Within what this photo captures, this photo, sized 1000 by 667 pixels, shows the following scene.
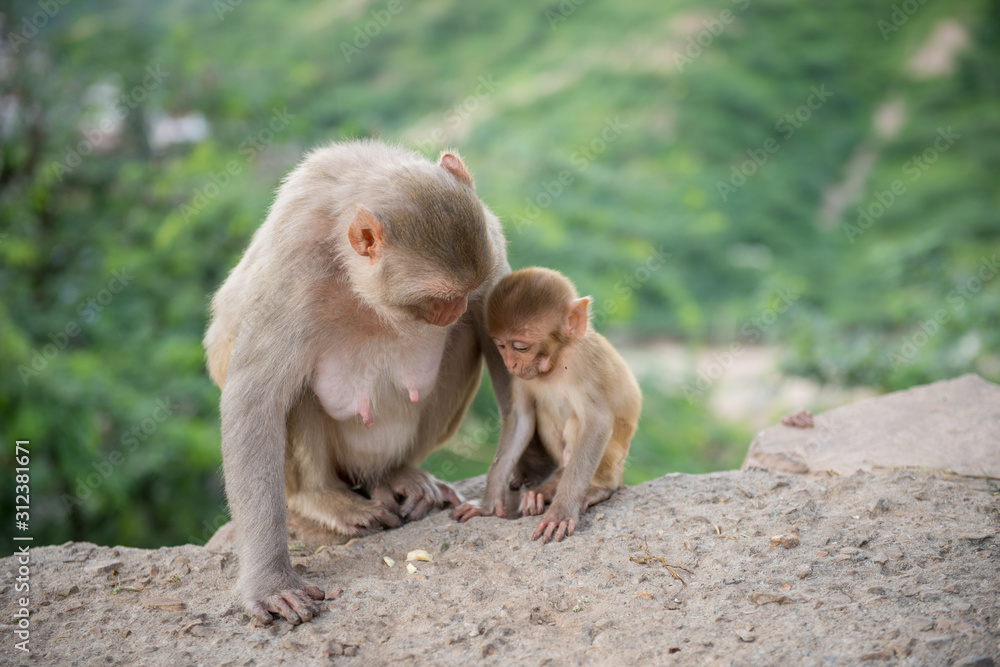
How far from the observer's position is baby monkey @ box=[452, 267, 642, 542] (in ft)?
11.8

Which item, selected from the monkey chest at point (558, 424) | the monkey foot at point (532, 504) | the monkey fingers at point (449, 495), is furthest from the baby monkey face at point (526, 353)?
the monkey fingers at point (449, 495)

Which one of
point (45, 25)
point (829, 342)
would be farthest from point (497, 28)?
point (829, 342)

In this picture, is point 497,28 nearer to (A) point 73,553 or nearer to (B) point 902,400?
(B) point 902,400

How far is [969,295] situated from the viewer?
8.38 m

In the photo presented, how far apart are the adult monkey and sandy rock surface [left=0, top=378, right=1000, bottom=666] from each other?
257 mm

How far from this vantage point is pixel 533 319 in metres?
3.59

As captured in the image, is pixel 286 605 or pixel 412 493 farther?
pixel 412 493

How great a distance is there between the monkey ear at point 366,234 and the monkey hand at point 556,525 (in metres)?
1.26

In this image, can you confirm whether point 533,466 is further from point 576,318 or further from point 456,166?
point 456,166

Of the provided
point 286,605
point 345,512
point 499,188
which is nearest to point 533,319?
point 345,512

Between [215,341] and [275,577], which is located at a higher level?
[215,341]

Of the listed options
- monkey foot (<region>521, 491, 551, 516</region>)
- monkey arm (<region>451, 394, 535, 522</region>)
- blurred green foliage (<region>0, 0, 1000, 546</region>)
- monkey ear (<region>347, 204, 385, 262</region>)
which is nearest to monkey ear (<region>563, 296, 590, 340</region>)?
monkey arm (<region>451, 394, 535, 522</region>)

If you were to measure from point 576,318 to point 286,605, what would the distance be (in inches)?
62.9

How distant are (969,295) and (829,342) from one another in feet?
5.46
